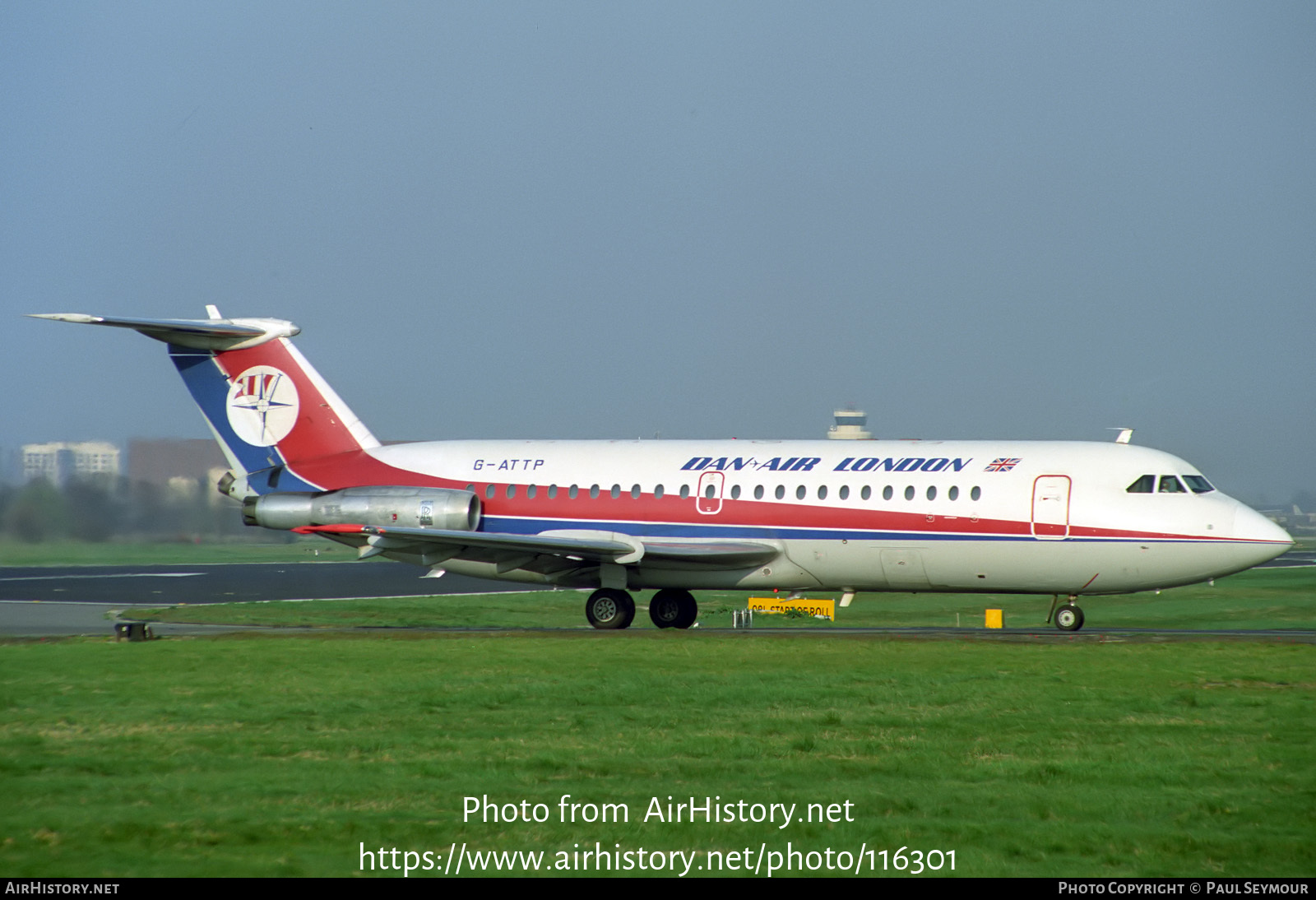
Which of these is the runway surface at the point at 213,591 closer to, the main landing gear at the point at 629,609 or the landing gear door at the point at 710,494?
the main landing gear at the point at 629,609

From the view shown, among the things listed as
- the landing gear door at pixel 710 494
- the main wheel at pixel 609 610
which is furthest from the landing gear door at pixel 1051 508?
the main wheel at pixel 609 610

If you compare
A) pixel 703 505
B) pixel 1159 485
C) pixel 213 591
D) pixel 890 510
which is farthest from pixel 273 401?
pixel 213 591

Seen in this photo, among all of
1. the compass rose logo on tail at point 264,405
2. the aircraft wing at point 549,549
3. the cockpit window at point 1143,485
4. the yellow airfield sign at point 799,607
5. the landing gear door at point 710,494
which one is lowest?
the yellow airfield sign at point 799,607

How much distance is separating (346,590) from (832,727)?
136 feet

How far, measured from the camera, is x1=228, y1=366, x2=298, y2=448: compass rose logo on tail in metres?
31.7

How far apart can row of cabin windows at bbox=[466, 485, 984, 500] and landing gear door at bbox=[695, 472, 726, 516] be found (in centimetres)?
2

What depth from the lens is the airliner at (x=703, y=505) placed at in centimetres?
2591

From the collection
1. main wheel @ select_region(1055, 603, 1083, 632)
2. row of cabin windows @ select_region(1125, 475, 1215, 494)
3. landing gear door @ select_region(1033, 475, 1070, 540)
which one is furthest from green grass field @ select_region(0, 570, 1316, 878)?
main wheel @ select_region(1055, 603, 1083, 632)

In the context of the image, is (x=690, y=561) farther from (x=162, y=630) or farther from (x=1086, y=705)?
(x=1086, y=705)

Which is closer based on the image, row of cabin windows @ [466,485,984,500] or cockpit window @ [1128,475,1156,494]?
cockpit window @ [1128,475,1156,494]

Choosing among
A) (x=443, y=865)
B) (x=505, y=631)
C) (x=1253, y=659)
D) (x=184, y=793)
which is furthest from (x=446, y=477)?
(x=443, y=865)

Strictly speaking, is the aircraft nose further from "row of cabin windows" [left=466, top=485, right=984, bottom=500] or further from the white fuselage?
"row of cabin windows" [left=466, top=485, right=984, bottom=500]

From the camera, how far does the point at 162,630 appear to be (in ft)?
91.3

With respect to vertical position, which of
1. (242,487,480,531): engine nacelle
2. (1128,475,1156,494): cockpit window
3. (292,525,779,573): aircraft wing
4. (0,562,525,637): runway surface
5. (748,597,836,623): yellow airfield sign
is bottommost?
(0,562,525,637): runway surface
